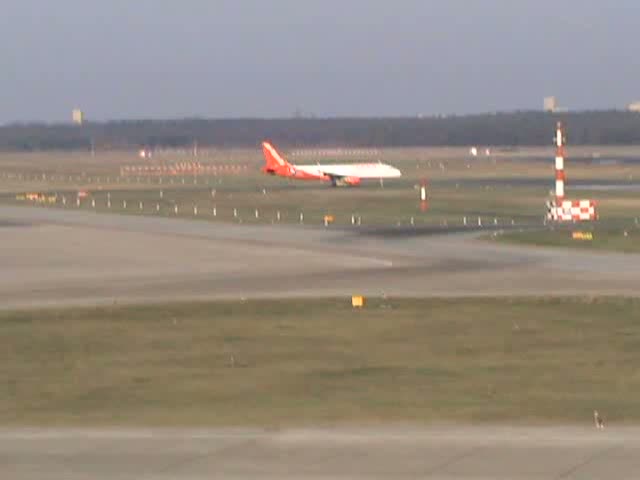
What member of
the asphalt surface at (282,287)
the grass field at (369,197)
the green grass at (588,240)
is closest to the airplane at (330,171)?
the grass field at (369,197)

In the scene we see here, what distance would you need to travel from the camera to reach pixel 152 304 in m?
42.0

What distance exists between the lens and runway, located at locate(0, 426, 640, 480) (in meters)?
18.7

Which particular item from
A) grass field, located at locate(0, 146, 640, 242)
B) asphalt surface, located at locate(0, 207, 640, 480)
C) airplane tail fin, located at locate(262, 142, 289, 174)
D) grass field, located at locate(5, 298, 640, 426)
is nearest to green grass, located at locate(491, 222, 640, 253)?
grass field, located at locate(0, 146, 640, 242)

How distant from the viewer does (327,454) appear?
19.8m

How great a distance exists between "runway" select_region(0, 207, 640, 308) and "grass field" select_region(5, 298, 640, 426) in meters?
3.72

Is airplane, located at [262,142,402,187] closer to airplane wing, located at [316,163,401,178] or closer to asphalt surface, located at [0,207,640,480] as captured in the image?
airplane wing, located at [316,163,401,178]

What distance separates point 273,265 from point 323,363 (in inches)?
945

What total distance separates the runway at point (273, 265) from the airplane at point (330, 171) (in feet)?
156

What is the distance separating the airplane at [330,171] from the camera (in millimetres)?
121688

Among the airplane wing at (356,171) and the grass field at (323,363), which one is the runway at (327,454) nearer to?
the grass field at (323,363)

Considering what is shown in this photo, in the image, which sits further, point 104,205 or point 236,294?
point 104,205

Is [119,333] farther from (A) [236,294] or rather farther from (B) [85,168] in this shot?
(B) [85,168]

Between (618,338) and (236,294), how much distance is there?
1455cm

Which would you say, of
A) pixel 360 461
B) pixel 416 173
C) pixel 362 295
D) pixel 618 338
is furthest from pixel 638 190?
pixel 360 461
